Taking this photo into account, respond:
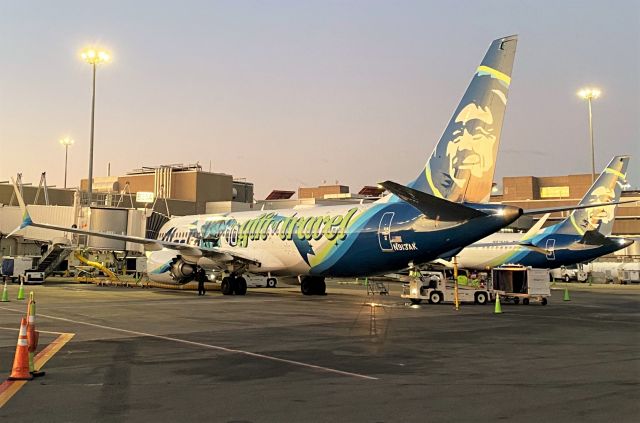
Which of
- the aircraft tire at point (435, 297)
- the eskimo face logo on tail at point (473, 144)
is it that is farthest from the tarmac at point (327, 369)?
the aircraft tire at point (435, 297)

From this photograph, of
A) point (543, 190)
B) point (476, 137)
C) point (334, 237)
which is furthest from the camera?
point (543, 190)

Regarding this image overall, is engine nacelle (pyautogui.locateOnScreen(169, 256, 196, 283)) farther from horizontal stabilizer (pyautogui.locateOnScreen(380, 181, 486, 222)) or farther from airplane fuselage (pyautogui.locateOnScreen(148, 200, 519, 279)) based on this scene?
horizontal stabilizer (pyautogui.locateOnScreen(380, 181, 486, 222))

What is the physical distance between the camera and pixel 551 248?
42.4 m

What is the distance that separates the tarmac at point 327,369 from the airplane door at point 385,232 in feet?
17.3

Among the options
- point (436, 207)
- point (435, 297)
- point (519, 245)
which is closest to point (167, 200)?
point (519, 245)

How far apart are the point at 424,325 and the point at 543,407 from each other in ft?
33.3

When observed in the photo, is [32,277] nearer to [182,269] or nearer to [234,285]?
[182,269]

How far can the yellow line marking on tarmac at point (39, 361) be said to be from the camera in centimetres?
846

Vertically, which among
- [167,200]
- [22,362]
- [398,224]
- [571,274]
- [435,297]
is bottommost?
[22,362]

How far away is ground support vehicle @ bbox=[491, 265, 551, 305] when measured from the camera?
89.4 ft

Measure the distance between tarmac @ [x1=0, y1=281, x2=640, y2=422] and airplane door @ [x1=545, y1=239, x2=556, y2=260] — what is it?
22714 millimetres

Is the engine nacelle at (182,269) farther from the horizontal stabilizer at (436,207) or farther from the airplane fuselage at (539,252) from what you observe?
the airplane fuselage at (539,252)

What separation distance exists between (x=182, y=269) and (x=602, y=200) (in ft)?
81.2

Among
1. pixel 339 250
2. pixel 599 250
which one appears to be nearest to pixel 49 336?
pixel 339 250
